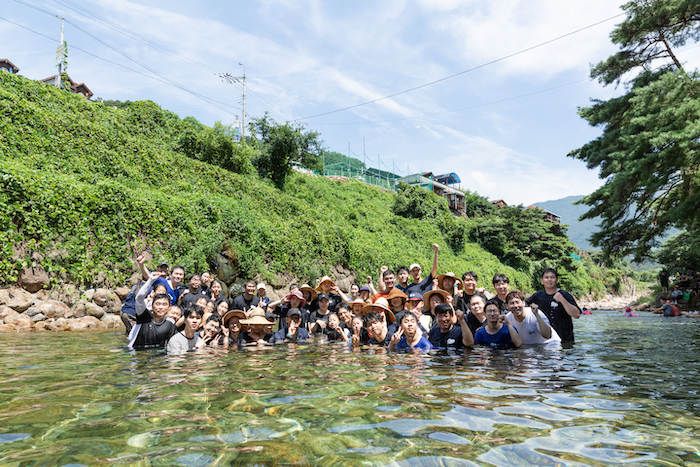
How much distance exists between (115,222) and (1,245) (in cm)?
311

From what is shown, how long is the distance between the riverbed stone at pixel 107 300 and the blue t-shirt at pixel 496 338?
10479 millimetres

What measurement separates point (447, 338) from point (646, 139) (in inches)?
462

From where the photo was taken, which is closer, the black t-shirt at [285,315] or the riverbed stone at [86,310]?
the black t-shirt at [285,315]

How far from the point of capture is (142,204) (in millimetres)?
13625

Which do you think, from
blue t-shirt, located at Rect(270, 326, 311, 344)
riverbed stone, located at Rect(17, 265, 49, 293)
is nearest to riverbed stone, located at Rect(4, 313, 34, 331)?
riverbed stone, located at Rect(17, 265, 49, 293)

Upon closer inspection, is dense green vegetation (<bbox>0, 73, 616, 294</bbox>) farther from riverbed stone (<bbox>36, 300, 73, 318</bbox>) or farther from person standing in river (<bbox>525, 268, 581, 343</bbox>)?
person standing in river (<bbox>525, 268, 581, 343</bbox>)

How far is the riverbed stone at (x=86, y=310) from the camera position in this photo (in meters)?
10.8

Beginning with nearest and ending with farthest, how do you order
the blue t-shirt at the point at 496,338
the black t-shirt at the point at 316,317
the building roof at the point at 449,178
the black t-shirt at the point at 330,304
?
the blue t-shirt at the point at 496,338
the black t-shirt at the point at 316,317
the black t-shirt at the point at 330,304
the building roof at the point at 449,178

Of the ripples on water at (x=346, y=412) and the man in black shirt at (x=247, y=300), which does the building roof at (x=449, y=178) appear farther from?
the ripples on water at (x=346, y=412)

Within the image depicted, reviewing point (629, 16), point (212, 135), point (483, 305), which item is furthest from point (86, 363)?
point (629, 16)

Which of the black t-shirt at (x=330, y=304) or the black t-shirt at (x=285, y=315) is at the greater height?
the black t-shirt at (x=330, y=304)

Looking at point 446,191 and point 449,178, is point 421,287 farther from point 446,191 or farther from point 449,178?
point 449,178

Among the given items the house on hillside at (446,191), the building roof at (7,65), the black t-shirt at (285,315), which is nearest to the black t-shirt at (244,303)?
the black t-shirt at (285,315)

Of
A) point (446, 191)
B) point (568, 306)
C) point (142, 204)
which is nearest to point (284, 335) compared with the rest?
point (568, 306)
